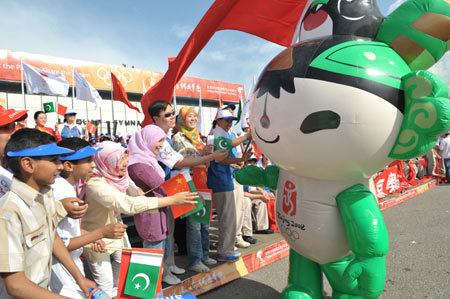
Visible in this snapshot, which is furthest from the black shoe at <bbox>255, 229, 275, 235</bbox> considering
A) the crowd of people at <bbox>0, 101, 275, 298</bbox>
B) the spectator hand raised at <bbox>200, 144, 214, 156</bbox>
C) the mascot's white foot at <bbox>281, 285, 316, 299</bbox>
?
the mascot's white foot at <bbox>281, 285, 316, 299</bbox>

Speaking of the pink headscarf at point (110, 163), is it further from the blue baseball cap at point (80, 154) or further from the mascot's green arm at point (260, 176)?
the mascot's green arm at point (260, 176)

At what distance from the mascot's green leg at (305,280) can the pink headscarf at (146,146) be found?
150 cm

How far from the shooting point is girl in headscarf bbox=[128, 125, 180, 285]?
9.43 feet

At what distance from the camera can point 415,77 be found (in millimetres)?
1861

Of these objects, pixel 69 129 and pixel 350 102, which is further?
pixel 69 129

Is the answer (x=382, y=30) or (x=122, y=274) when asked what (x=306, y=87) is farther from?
(x=122, y=274)

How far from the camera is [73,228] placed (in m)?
2.32

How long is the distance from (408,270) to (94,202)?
11.5 ft

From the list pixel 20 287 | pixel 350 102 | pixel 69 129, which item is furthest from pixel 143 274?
pixel 69 129

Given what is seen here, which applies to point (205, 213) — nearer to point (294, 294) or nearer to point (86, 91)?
point (294, 294)

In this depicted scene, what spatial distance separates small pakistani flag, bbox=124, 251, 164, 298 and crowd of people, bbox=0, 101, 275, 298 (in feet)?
0.69

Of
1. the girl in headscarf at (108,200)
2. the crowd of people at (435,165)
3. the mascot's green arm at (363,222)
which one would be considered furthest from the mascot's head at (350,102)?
the crowd of people at (435,165)

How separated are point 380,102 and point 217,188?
2.34 meters

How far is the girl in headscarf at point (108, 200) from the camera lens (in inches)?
95.8
